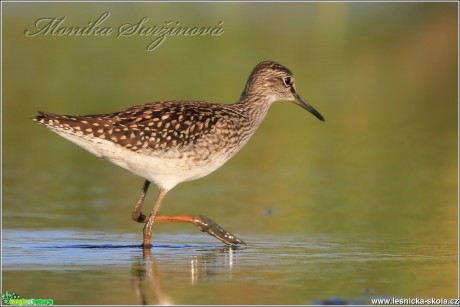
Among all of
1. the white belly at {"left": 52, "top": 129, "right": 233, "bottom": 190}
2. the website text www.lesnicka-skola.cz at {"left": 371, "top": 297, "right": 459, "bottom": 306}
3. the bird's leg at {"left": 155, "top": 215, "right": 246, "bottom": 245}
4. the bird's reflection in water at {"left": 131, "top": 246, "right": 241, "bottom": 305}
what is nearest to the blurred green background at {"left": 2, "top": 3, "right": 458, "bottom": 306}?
the website text www.lesnicka-skola.cz at {"left": 371, "top": 297, "right": 459, "bottom": 306}

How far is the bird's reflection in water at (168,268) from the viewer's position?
339 inches

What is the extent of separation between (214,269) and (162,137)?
188 cm

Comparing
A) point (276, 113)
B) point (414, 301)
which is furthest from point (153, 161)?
point (276, 113)

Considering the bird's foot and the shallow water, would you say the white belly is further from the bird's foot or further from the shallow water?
the shallow water

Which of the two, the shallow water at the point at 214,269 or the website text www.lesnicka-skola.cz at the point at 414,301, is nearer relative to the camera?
the website text www.lesnicka-skola.cz at the point at 414,301

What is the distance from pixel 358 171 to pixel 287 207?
2.58 metres

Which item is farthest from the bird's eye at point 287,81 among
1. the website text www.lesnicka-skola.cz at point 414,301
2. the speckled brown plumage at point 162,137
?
the website text www.lesnicka-skola.cz at point 414,301

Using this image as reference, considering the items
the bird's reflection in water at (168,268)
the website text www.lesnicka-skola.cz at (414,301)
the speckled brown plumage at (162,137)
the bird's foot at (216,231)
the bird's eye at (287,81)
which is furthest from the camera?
the bird's eye at (287,81)

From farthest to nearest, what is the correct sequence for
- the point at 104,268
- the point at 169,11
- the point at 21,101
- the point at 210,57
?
the point at 169,11 < the point at 210,57 < the point at 21,101 < the point at 104,268

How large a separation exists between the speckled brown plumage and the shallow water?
0.65m

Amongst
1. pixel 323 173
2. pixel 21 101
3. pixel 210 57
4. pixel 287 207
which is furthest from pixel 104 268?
pixel 210 57

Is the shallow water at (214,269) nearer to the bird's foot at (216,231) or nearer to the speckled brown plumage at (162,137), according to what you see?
the bird's foot at (216,231)

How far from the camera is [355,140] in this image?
722 inches

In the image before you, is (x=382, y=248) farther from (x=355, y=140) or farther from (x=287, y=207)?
(x=355, y=140)
